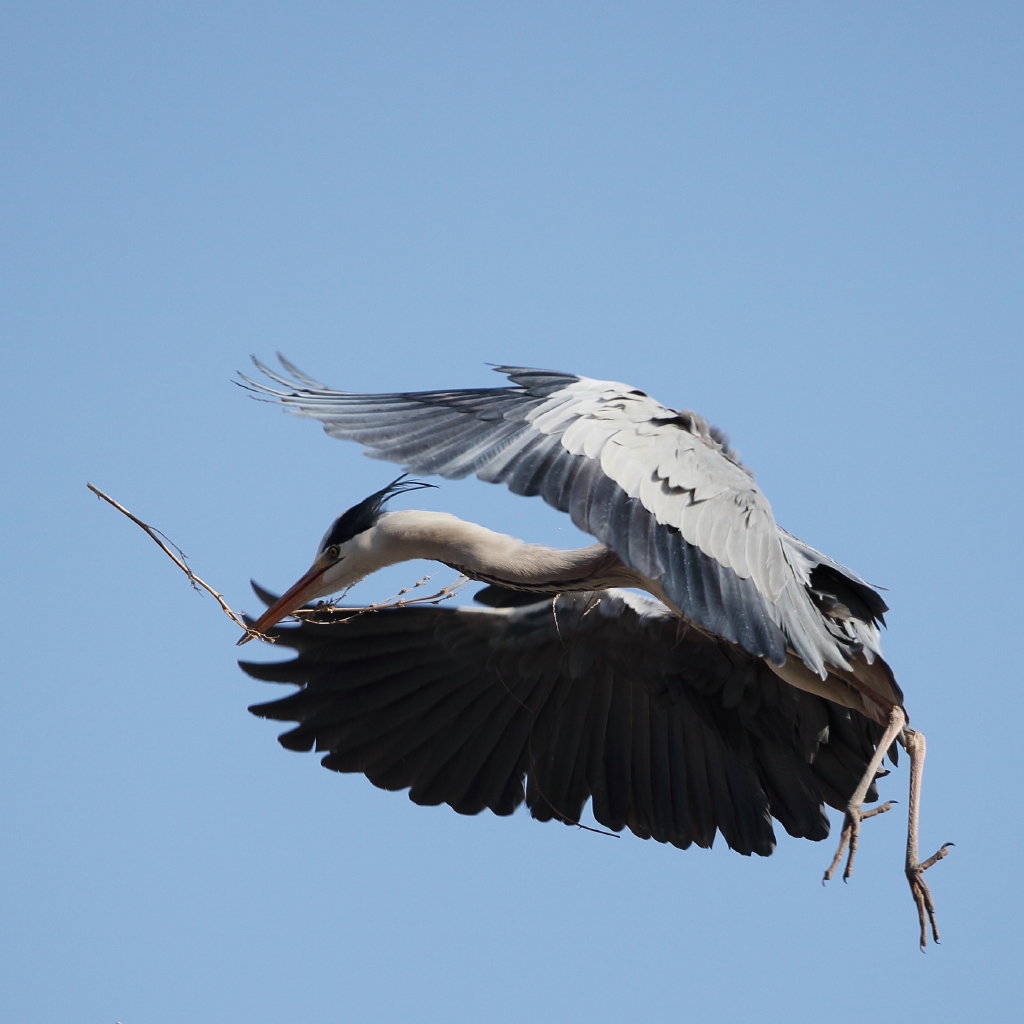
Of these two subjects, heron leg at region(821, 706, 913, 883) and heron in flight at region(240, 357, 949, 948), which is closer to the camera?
heron in flight at region(240, 357, 949, 948)

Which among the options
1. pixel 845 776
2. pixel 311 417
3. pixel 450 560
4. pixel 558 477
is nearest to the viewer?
pixel 558 477

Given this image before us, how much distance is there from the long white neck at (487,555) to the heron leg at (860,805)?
114cm

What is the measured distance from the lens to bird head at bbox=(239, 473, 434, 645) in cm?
542

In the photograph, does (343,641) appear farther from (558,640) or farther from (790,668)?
(790,668)

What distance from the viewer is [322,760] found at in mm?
6387

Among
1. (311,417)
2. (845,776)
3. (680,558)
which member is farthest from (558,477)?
(845,776)

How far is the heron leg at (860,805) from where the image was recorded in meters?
5.24

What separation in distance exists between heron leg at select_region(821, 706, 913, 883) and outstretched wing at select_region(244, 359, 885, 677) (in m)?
0.54

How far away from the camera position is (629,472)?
452 centimetres

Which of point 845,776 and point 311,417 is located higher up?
point 311,417

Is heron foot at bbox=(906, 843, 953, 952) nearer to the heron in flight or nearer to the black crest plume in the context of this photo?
the heron in flight

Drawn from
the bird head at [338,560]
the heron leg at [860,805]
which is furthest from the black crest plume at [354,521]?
the heron leg at [860,805]

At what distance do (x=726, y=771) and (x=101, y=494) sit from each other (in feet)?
10.2

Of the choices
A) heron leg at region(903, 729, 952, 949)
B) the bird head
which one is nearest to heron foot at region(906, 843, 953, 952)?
heron leg at region(903, 729, 952, 949)
